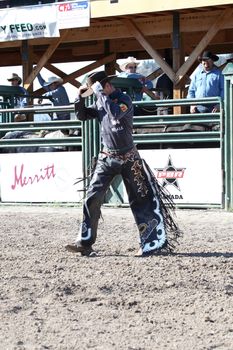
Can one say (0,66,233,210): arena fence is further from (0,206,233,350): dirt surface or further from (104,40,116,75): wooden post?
(104,40,116,75): wooden post

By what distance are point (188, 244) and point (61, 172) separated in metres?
4.77

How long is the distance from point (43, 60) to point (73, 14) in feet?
5.74

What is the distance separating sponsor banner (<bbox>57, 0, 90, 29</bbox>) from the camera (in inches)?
601

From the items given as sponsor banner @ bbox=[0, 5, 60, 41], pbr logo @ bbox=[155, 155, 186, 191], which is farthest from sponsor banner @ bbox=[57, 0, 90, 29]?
pbr logo @ bbox=[155, 155, 186, 191]

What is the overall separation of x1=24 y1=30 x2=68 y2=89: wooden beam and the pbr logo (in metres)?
5.56

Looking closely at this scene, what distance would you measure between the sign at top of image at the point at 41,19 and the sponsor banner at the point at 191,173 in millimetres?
4271

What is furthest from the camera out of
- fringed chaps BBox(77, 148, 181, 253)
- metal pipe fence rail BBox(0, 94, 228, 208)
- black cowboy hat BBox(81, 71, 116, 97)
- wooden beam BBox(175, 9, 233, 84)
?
wooden beam BBox(175, 9, 233, 84)

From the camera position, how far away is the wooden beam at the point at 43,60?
55.1 feet

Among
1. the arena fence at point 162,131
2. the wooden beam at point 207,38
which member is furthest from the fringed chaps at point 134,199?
the wooden beam at point 207,38

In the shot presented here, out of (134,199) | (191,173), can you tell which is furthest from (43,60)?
(134,199)

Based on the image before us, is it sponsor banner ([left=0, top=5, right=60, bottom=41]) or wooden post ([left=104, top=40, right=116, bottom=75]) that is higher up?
sponsor banner ([left=0, top=5, right=60, bottom=41])

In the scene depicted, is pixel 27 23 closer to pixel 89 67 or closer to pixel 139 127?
pixel 89 67

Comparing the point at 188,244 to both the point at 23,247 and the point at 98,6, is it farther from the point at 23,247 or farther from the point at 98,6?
the point at 98,6

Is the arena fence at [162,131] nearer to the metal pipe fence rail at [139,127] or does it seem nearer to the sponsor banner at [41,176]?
the metal pipe fence rail at [139,127]
